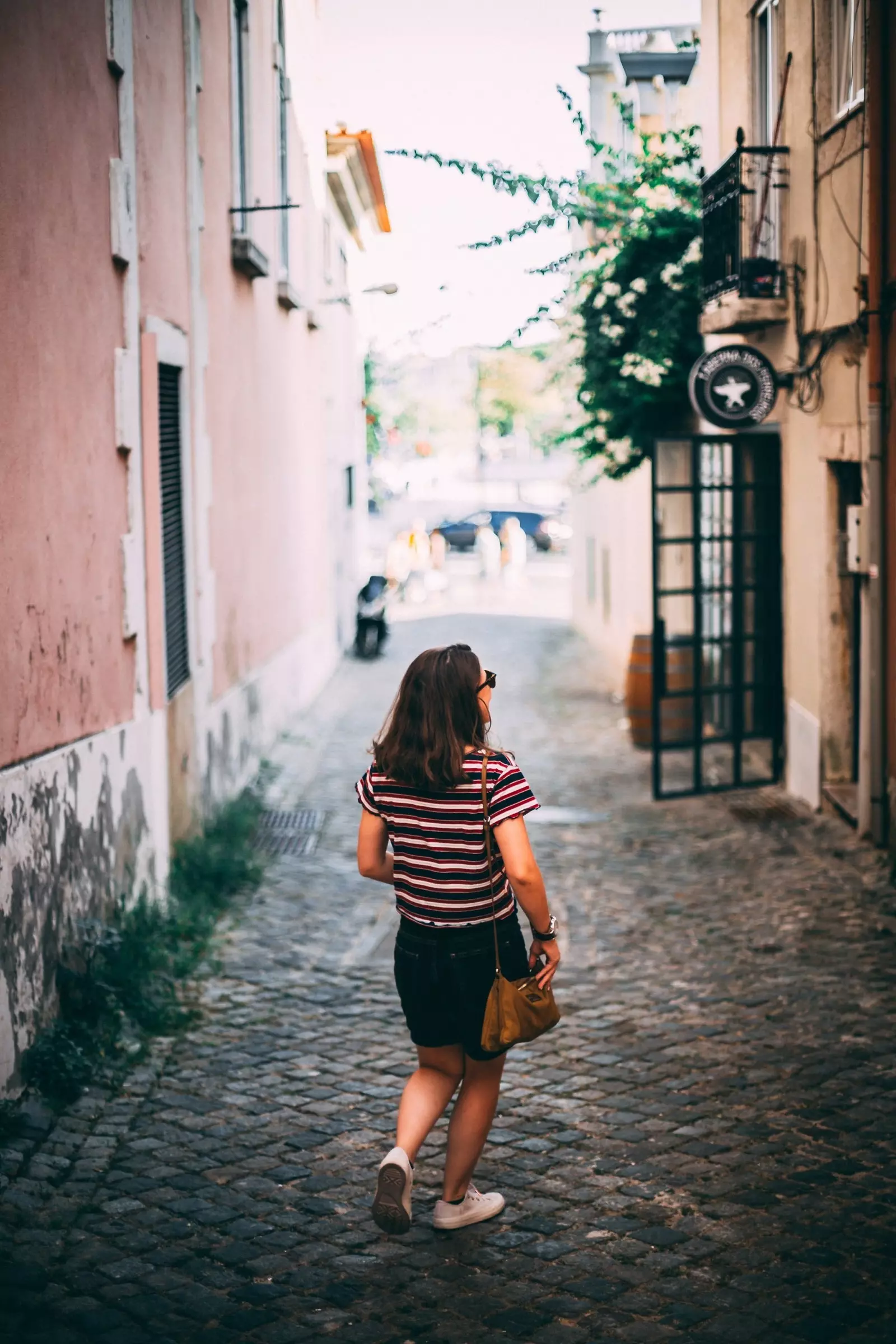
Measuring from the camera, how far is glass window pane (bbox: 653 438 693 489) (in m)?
11.5

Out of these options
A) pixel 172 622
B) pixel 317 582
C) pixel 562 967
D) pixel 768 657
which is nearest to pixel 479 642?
pixel 317 582

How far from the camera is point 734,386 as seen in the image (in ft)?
35.6

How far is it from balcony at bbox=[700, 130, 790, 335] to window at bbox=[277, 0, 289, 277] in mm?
4948

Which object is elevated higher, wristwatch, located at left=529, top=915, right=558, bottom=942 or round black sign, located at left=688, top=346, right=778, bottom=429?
round black sign, located at left=688, top=346, right=778, bottom=429

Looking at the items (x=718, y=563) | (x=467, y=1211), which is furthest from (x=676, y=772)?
(x=467, y=1211)

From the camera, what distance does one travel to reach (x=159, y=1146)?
5348 mm

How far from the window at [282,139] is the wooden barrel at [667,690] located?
5.19 meters

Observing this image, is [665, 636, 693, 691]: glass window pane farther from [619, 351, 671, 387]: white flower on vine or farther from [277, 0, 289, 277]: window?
[277, 0, 289, 277]: window

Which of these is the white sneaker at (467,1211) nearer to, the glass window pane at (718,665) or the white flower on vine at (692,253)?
the glass window pane at (718,665)

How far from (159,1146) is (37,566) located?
88.1 inches

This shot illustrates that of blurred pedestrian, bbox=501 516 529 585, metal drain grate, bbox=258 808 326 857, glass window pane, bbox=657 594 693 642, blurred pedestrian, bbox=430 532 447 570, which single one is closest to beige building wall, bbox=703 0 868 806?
glass window pane, bbox=657 594 693 642

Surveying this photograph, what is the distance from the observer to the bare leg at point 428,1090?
14.7 feet

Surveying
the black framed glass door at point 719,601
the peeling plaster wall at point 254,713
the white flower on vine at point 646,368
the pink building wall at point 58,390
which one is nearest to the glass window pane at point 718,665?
the black framed glass door at point 719,601

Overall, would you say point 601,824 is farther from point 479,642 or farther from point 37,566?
point 479,642
